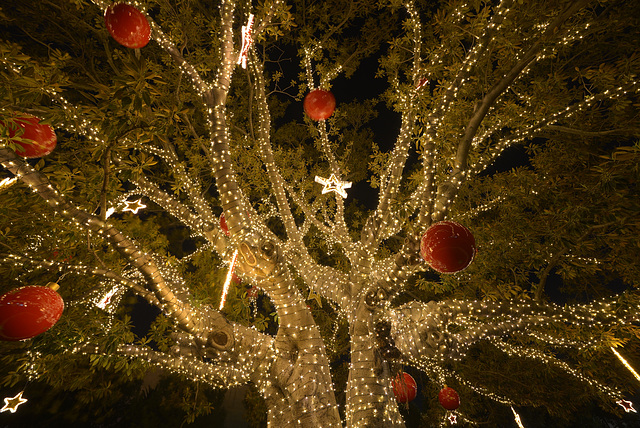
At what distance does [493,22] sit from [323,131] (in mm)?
3167

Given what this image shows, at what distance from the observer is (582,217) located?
9.14ft

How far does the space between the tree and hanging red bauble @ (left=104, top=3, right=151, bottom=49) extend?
529mm

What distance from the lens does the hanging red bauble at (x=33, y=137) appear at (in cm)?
229

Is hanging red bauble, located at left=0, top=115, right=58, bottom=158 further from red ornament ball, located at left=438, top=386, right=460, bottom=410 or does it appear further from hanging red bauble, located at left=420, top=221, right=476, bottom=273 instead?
red ornament ball, located at left=438, top=386, right=460, bottom=410

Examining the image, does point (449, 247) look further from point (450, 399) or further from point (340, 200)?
point (450, 399)

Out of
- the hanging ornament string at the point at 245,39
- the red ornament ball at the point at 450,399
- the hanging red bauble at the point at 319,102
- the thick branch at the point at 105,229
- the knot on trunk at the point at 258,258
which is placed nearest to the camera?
the thick branch at the point at 105,229

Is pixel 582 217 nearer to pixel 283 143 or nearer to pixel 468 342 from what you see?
pixel 468 342

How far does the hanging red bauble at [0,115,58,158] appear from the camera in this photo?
2291 mm

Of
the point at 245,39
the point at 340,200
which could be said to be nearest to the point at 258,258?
the point at 340,200

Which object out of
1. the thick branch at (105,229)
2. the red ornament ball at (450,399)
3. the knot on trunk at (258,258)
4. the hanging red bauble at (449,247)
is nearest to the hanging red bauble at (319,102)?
the knot on trunk at (258,258)

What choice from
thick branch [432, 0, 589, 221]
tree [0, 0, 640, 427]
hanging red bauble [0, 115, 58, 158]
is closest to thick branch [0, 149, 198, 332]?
tree [0, 0, 640, 427]

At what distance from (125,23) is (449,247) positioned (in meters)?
3.60

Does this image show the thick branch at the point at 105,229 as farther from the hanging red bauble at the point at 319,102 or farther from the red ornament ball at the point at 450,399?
the red ornament ball at the point at 450,399

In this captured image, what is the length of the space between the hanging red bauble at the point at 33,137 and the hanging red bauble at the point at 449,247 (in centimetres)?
355
